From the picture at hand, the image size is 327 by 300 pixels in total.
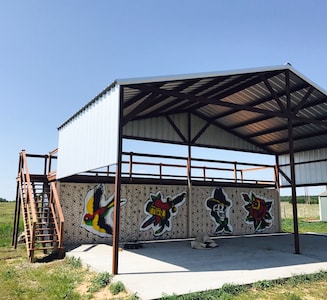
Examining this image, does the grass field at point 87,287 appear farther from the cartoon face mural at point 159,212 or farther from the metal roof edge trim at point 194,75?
the cartoon face mural at point 159,212

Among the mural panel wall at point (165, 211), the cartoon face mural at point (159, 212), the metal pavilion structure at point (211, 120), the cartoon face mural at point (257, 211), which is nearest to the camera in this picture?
the metal pavilion structure at point (211, 120)

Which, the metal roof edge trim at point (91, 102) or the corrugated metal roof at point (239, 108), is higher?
the corrugated metal roof at point (239, 108)

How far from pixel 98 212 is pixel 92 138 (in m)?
5.15

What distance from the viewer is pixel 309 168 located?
17828 mm

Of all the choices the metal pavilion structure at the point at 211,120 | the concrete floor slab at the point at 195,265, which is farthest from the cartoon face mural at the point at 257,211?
the concrete floor slab at the point at 195,265

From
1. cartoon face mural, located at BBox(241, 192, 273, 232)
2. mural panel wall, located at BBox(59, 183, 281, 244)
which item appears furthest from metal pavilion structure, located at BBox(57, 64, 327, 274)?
cartoon face mural, located at BBox(241, 192, 273, 232)

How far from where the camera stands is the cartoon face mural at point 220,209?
1563 centimetres

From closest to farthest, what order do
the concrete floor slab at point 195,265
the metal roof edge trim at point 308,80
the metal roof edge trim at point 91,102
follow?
the concrete floor slab at point 195,265 → the metal roof edge trim at point 91,102 → the metal roof edge trim at point 308,80

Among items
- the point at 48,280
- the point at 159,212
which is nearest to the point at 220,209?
the point at 159,212

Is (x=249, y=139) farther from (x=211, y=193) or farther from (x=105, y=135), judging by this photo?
(x=105, y=135)

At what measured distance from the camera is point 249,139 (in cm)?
1788

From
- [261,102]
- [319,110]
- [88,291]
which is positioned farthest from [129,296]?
[319,110]

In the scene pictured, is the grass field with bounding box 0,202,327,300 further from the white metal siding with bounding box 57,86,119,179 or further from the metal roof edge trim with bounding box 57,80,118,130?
the metal roof edge trim with bounding box 57,80,118,130

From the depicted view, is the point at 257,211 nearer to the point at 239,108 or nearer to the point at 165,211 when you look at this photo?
the point at 165,211
